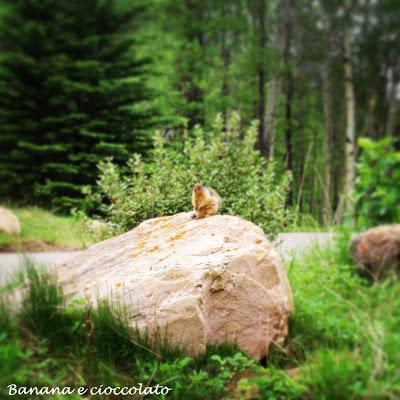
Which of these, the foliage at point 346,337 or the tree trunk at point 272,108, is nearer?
the foliage at point 346,337

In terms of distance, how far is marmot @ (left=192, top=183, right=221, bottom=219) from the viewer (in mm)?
2453

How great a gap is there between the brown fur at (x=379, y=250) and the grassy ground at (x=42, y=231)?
2.35 meters

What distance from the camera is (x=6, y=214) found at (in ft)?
12.3

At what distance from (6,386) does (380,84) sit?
17.7 feet

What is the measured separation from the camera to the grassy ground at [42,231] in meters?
3.86

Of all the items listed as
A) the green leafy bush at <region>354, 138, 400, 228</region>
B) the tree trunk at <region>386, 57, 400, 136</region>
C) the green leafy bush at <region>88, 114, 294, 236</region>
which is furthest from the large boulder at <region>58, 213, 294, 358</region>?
the tree trunk at <region>386, 57, 400, 136</region>

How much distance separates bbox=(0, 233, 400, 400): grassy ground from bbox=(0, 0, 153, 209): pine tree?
1.99 m

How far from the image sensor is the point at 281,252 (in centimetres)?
363

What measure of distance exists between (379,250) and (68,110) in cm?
326

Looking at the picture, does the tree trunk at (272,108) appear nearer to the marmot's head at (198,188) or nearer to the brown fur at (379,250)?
the marmot's head at (198,188)

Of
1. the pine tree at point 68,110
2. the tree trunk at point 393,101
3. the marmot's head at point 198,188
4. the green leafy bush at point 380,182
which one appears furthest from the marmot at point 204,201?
the tree trunk at point 393,101

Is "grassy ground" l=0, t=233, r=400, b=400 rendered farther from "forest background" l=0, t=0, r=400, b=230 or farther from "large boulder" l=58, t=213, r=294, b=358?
"forest background" l=0, t=0, r=400, b=230

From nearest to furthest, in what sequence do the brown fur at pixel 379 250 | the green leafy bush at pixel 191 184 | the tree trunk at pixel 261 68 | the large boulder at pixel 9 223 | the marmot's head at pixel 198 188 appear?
the brown fur at pixel 379 250 → the marmot's head at pixel 198 188 → the green leafy bush at pixel 191 184 → the large boulder at pixel 9 223 → the tree trunk at pixel 261 68

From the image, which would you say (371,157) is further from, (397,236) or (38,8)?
(38,8)
